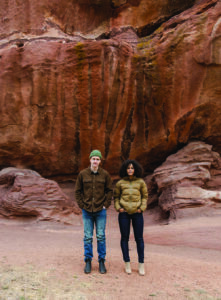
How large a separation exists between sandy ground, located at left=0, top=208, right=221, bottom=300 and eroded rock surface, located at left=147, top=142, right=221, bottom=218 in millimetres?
1060

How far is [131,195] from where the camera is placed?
362 centimetres

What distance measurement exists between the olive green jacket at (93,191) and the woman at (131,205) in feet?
0.61

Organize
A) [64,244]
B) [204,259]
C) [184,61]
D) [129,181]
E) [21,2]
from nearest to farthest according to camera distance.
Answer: [129,181], [204,259], [64,244], [184,61], [21,2]

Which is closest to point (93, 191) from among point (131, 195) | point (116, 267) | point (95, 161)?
point (95, 161)

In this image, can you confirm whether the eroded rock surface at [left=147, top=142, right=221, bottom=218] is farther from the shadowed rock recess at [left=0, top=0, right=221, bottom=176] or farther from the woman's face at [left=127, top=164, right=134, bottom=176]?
the woman's face at [left=127, top=164, right=134, bottom=176]

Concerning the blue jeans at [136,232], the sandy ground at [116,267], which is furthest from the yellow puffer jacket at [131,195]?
the sandy ground at [116,267]

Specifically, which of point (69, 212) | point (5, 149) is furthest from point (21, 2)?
point (69, 212)

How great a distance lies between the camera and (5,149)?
31.1 ft

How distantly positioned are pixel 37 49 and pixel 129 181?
6.88 m

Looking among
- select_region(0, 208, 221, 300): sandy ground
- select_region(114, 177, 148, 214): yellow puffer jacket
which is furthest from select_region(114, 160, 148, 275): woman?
select_region(0, 208, 221, 300): sandy ground

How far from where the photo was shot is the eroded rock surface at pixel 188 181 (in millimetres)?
7363

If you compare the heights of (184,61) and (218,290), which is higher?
(184,61)

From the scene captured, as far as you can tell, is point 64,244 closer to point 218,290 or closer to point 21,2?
point 218,290

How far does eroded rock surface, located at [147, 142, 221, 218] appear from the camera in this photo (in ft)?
24.2
